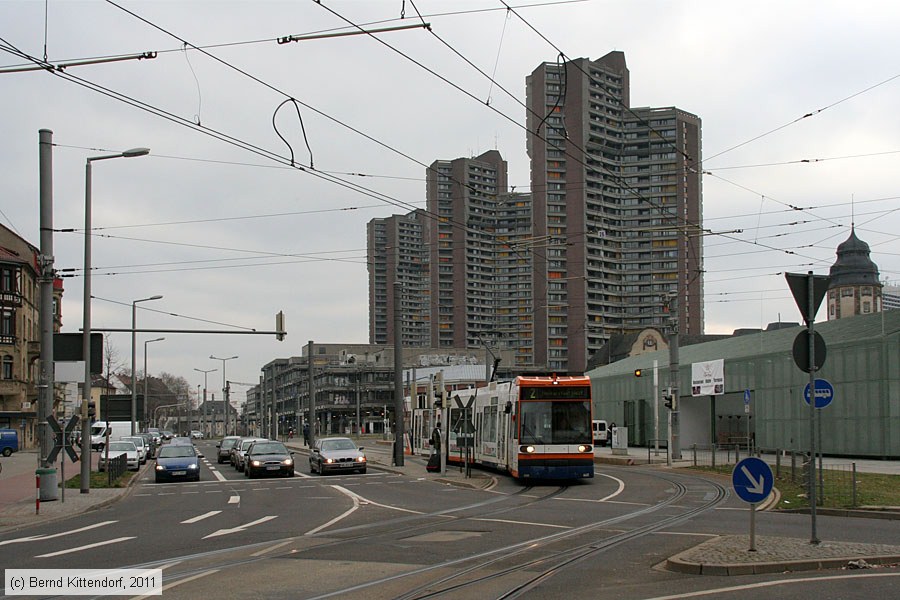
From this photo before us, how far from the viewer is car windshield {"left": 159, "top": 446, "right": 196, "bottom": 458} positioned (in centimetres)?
3559

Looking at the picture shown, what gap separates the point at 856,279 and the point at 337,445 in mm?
81861

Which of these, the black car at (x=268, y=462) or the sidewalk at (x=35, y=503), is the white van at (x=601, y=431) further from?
the sidewalk at (x=35, y=503)

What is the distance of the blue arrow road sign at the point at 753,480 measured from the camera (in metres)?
11.1

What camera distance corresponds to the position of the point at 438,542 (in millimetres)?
14141

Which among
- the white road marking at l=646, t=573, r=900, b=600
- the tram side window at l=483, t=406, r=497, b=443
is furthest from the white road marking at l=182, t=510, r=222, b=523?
the white road marking at l=646, t=573, r=900, b=600

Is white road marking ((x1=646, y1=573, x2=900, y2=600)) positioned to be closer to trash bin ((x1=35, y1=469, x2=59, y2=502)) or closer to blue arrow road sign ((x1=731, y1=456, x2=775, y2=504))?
blue arrow road sign ((x1=731, y1=456, x2=775, y2=504))

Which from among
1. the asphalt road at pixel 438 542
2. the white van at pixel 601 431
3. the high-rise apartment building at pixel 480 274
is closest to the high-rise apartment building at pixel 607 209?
the high-rise apartment building at pixel 480 274

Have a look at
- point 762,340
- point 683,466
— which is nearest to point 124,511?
point 683,466

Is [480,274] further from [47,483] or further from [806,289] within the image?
[806,289]

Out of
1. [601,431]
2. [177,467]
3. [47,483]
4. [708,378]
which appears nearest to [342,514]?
[47,483]

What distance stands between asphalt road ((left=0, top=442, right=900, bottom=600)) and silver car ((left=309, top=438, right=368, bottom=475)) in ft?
30.5

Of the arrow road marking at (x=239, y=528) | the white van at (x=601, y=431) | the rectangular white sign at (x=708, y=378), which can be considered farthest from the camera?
the white van at (x=601, y=431)

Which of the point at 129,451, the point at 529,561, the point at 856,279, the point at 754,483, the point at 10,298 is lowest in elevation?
the point at 129,451

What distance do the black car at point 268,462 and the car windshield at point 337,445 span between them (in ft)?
5.29
